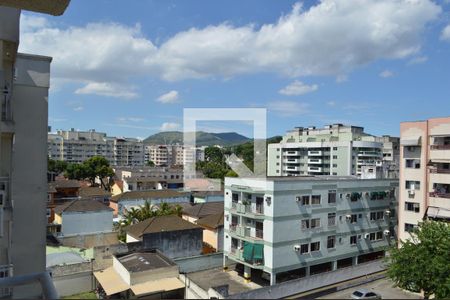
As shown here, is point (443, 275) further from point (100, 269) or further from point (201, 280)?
point (100, 269)

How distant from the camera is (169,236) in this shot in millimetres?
17906

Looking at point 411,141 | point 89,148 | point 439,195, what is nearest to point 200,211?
point 411,141

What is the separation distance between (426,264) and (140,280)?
34.5 ft

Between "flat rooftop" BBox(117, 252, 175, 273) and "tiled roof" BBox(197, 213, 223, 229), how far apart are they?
5075mm

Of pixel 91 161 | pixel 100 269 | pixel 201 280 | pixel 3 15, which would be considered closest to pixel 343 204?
pixel 201 280

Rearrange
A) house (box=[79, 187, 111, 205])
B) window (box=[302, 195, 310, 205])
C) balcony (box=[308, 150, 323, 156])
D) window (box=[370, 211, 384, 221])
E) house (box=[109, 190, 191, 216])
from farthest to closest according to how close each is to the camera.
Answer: balcony (box=[308, 150, 323, 156]) → house (box=[79, 187, 111, 205]) → house (box=[109, 190, 191, 216]) → window (box=[370, 211, 384, 221]) → window (box=[302, 195, 310, 205])

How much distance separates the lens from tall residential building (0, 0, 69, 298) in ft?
20.6

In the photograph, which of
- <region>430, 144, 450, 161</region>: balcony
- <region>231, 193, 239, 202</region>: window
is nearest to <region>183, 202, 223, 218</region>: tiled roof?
<region>231, 193, 239, 202</region>: window

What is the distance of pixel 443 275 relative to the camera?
11547mm

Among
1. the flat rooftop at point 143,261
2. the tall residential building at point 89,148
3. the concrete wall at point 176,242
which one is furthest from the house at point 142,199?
the tall residential building at point 89,148

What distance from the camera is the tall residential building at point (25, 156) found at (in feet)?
20.6

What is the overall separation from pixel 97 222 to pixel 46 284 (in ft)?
69.2

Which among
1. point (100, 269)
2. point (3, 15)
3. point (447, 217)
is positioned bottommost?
point (100, 269)

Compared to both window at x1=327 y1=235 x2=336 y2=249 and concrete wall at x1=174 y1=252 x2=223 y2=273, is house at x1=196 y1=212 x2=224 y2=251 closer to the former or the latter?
concrete wall at x1=174 y1=252 x2=223 y2=273
